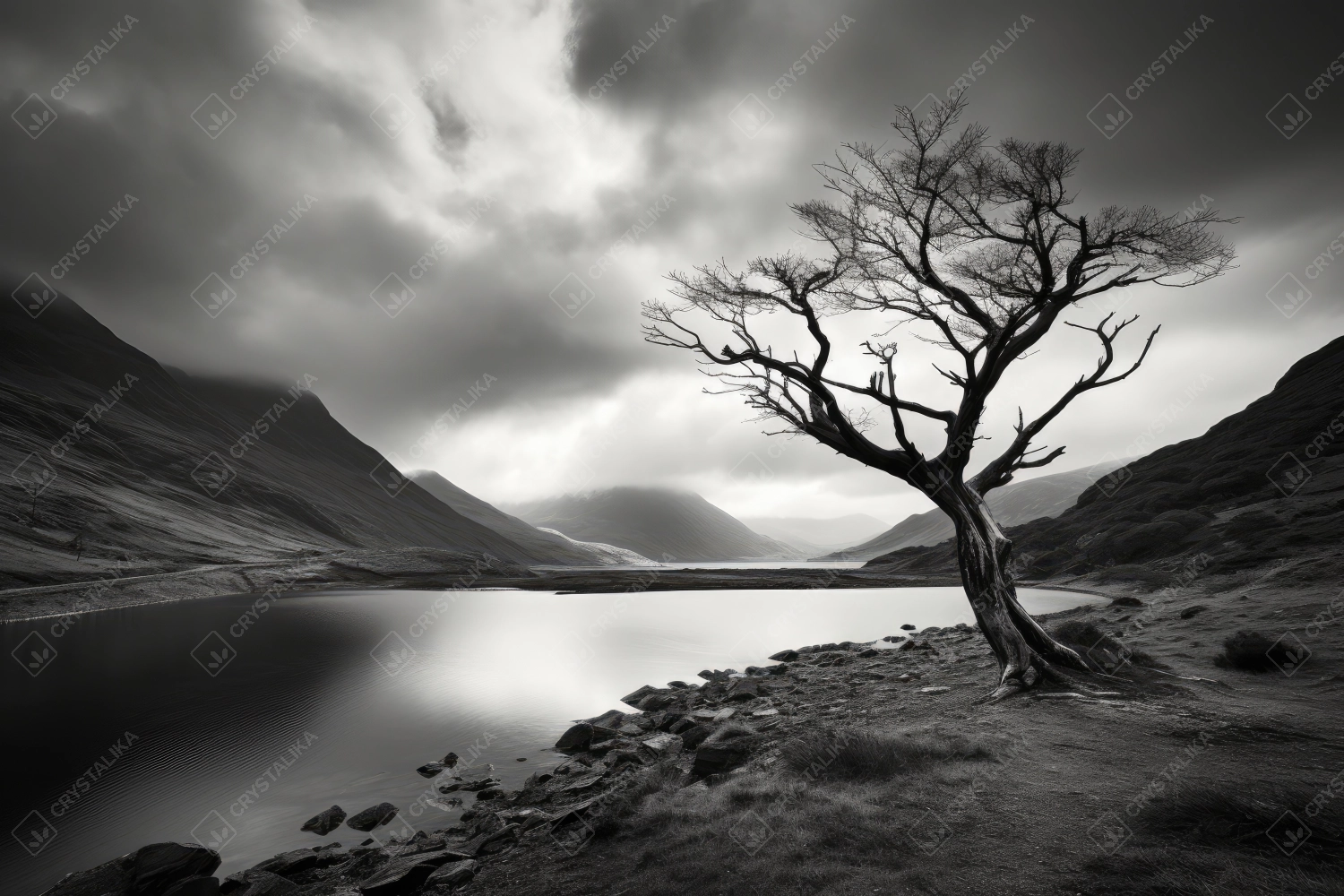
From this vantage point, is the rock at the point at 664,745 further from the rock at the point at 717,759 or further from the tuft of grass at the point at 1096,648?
the tuft of grass at the point at 1096,648

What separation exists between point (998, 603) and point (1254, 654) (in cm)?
528

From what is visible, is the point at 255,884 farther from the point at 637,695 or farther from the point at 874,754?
the point at 637,695

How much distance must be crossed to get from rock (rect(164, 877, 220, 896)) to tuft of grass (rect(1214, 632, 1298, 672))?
1958cm

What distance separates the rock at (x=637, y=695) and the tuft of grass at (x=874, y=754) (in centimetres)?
1187

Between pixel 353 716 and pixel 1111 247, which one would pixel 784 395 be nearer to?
pixel 1111 247

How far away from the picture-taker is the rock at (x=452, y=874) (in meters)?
7.27

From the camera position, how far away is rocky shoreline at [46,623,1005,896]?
7867 millimetres

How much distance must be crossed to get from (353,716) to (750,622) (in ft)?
101

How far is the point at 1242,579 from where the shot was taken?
2575 centimetres

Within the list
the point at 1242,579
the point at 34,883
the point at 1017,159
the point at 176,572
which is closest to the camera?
the point at 34,883

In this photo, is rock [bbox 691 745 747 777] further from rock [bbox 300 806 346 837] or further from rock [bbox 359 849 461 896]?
rock [bbox 300 806 346 837]

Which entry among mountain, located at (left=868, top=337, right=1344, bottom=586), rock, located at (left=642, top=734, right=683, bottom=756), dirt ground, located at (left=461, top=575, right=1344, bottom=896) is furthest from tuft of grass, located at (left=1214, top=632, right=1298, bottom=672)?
mountain, located at (left=868, top=337, right=1344, bottom=586)

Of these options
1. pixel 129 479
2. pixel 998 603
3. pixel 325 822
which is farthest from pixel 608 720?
pixel 129 479

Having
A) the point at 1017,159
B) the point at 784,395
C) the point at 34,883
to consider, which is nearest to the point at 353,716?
the point at 34,883
